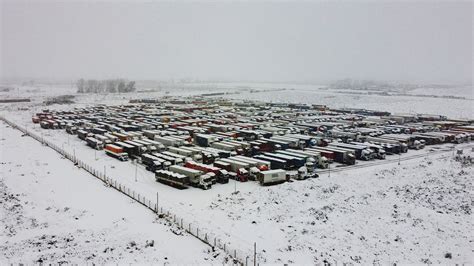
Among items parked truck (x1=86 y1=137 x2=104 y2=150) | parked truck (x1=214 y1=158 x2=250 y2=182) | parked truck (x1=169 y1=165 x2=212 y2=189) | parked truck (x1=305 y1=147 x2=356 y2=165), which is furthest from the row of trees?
parked truck (x1=169 y1=165 x2=212 y2=189)

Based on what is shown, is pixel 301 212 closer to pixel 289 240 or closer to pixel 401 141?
pixel 289 240

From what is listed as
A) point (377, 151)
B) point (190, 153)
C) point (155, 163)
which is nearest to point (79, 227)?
point (155, 163)

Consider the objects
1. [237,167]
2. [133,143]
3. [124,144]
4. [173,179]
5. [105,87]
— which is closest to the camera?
[173,179]

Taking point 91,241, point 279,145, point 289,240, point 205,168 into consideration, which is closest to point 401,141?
point 279,145

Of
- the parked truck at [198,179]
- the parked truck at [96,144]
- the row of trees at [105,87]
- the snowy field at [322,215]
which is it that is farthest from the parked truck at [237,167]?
the row of trees at [105,87]

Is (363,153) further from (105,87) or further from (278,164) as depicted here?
(105,87)

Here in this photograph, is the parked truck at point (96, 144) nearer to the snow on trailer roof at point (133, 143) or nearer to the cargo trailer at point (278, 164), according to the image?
the snow on trailer roof at point (133, 143)
